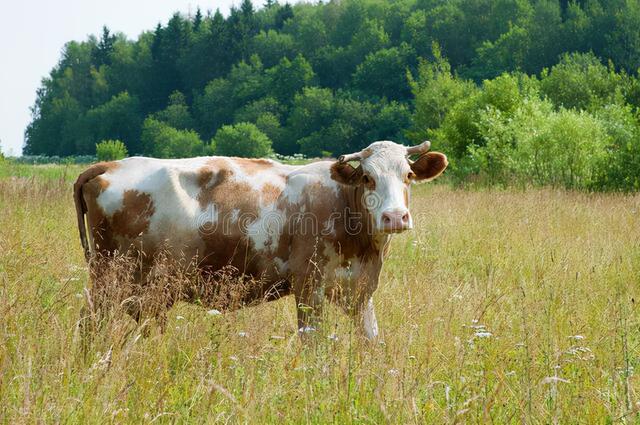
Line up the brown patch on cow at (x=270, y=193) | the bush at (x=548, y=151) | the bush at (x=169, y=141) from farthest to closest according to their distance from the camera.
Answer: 1. the bush at (x=169, y=141)
2. the bush at (x=548, y=151)
3. the brown patch on cow at (x=270, y=193)

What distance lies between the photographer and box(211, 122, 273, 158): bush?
4006 inches

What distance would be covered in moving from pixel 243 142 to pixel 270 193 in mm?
96829

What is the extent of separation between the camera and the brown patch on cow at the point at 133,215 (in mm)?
6098

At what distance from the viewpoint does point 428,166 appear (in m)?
6.27

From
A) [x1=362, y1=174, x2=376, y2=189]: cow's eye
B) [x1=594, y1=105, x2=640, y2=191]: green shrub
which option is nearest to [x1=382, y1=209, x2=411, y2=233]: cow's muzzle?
[x1=362, y1=174, x2=376, y2=189]: cow's eye

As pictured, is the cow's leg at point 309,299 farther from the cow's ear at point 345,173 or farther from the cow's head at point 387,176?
the cow's ear at point 345,173

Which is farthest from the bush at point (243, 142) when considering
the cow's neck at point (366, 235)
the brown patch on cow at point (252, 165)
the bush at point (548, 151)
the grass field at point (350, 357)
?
the cow's neck at point (366, 235)

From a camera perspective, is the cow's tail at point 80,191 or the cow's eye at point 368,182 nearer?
the cow's eye at point 368,182

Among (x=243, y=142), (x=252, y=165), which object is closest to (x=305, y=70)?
(x=243, y=142)

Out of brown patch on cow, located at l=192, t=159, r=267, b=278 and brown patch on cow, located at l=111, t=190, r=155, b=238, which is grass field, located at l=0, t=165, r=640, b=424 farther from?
brown patch on cow, located at l=111, t=190, r=155, b=238

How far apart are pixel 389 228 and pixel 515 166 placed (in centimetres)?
1969

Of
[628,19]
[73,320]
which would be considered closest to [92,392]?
[73,320]

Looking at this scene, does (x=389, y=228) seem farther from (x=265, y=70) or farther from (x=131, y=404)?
(x=265, y=70)

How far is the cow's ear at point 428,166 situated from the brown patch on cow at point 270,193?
116 cm
